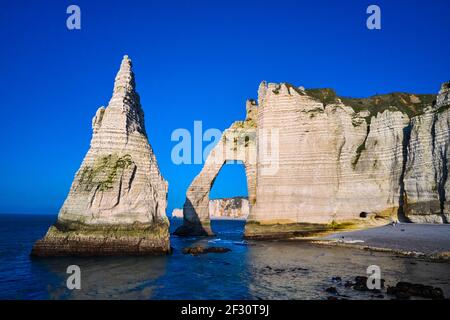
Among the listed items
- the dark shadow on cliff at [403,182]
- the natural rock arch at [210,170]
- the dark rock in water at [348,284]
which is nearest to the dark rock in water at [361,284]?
the dark rock in water at [348,284]

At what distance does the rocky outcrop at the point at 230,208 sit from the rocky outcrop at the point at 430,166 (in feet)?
417

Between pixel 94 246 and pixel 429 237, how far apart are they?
22828mm

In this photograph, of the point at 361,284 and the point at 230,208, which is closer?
the point at 361,284

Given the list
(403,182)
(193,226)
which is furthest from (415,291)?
(193,226)

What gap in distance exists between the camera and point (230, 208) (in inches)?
6663

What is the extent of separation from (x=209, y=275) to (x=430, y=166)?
23741 millimetres

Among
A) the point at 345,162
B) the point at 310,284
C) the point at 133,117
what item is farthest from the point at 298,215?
the point at 310,284

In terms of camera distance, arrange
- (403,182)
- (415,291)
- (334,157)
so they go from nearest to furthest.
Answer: (415,291) → (403,182) → (334,157)

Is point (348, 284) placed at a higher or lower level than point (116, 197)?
lower

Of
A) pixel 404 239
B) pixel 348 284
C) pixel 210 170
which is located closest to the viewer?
pixel 348 284

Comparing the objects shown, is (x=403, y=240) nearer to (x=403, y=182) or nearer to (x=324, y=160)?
(x=403, y=182)

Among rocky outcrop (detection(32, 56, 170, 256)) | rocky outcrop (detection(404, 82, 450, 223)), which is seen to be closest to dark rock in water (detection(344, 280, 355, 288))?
rocky outcrop (detection(32, 56, 170, 256))

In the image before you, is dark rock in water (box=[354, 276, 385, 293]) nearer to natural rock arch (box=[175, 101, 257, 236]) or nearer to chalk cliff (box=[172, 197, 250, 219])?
natural rock arch (box=[175, 101, 257, 236])

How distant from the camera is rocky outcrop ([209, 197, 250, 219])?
165 meters
